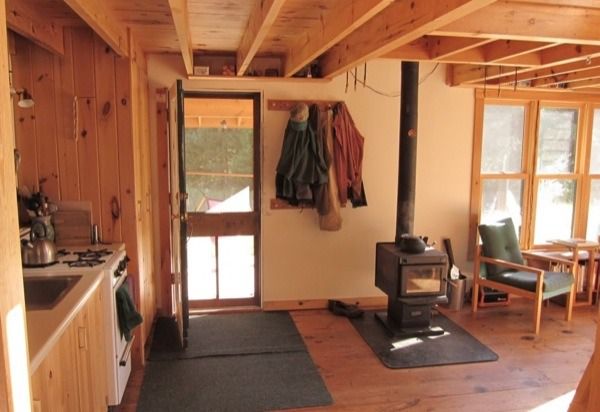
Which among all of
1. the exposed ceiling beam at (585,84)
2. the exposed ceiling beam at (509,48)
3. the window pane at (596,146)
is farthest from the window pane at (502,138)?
the exposed ceiling beam at (509,48)

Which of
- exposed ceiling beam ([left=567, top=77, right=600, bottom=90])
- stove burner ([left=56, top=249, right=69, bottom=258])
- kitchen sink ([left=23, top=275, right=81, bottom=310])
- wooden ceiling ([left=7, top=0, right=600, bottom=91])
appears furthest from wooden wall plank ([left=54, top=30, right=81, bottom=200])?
exposed ceiling beam ([left=567, top=77, right=600, bottom=90])

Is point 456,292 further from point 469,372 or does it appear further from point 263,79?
point 263,79

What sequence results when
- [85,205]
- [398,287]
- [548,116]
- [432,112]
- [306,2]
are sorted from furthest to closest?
1. [548,116]
2. [432,112]
3. [398,287]
4. [85,205]
5. [306,2]

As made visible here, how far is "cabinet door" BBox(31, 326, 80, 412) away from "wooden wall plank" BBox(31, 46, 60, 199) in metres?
1.34

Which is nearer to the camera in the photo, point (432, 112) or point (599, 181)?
point (432, 112)

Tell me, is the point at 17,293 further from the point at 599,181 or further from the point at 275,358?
the point at 599,181

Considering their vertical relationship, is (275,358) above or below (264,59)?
below

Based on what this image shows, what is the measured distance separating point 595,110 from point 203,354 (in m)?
4.52

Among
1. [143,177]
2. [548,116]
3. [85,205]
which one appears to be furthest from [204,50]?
[548,116]

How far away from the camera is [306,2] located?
91.7 inches

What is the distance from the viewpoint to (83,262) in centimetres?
246

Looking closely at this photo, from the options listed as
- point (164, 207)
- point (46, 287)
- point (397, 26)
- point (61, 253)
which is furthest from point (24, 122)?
point (397, 26)

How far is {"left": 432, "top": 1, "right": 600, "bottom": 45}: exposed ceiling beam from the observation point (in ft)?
7.57

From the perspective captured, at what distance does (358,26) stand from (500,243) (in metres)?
2.92
